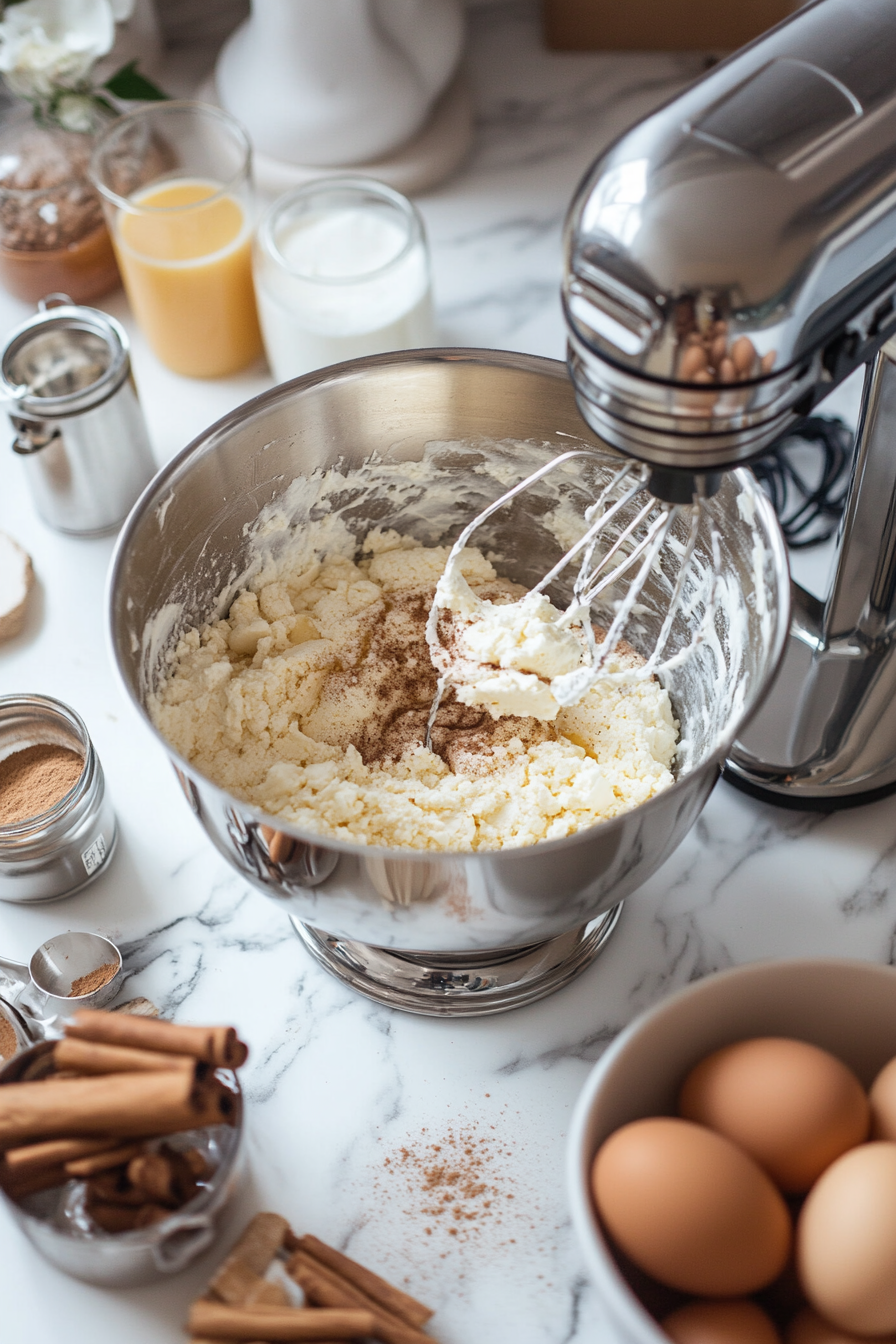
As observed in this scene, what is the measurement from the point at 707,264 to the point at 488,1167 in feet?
1.99

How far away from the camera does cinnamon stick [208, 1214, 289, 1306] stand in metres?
0.73

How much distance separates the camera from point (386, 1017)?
2.95 feet

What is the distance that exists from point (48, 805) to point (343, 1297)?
426 millimetres

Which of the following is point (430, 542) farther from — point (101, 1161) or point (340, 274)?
point (101, 1161)

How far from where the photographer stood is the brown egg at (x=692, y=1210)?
2.07ft

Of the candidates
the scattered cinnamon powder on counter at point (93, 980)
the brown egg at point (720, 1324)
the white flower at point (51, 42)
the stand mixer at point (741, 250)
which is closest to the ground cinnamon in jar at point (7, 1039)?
the scattered cinnamon powder on counter at point (93, 980)

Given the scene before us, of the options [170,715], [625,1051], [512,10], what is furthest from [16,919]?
[512,10]

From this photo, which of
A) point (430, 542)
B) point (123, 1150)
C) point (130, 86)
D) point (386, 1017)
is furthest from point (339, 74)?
point (123, 1150)

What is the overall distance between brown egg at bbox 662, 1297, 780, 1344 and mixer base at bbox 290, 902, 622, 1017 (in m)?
0.26

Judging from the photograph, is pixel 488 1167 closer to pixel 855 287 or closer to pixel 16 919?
pixel 16 919

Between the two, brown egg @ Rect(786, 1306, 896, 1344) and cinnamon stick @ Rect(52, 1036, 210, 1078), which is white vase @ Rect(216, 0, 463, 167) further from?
brown egg @ Rect(786, 1306, 896, 1344)

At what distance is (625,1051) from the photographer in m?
0.69

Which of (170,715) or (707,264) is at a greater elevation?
(707,264)

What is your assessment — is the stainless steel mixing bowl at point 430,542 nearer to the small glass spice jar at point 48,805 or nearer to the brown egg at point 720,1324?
the small glass spice jar at point 48,805
